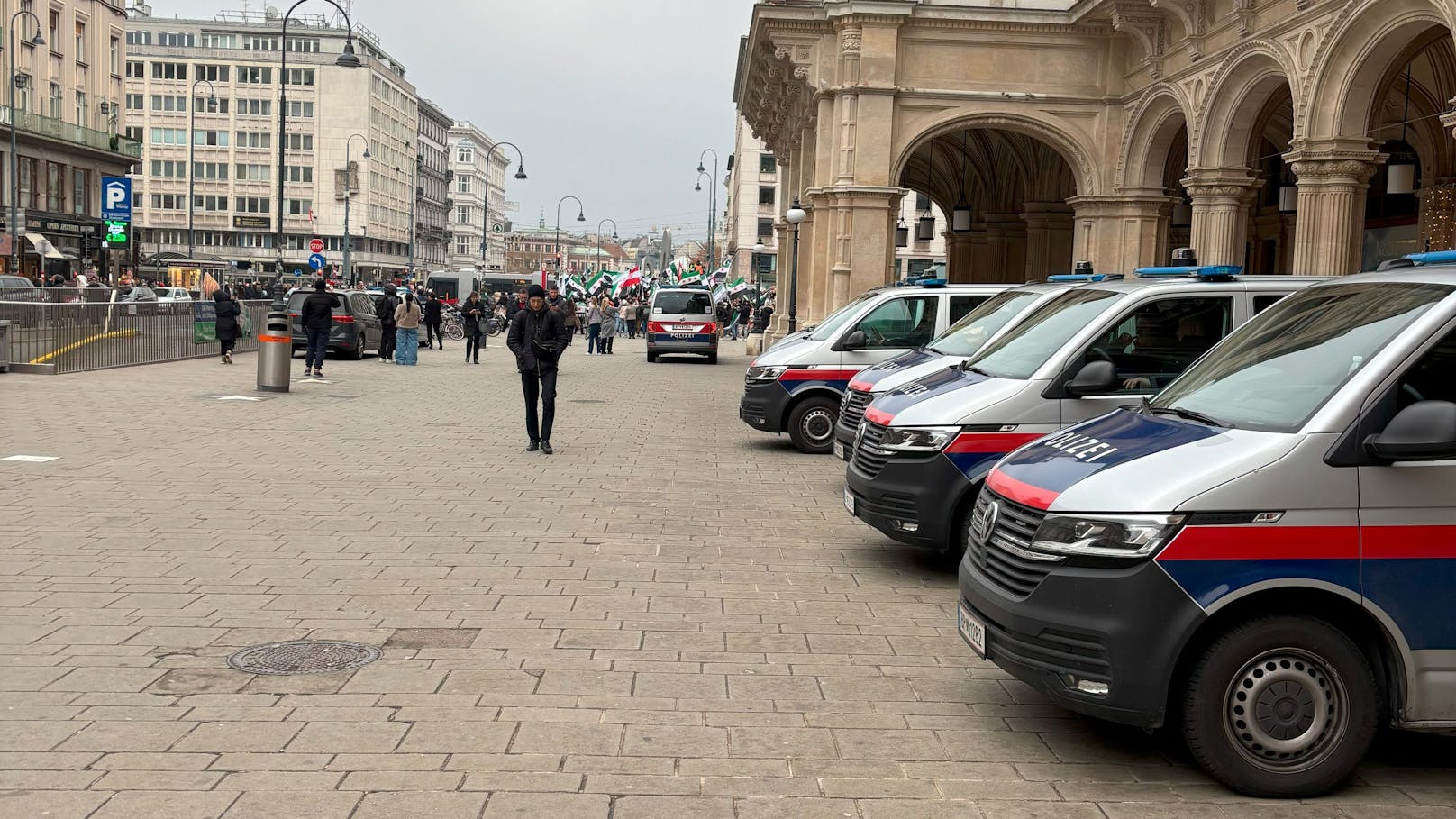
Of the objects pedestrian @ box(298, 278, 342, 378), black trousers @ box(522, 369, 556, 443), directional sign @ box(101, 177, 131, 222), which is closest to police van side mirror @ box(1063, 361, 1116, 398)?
black trousers @ box(522, 369, 556, 443)

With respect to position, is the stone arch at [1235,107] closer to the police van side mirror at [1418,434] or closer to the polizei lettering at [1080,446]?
the polizei lettering at [1080,446]

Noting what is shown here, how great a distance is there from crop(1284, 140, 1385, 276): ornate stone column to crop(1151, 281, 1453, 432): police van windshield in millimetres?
13446

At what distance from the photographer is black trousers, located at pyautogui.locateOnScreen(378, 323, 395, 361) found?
31.6 metres

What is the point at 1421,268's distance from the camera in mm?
5605

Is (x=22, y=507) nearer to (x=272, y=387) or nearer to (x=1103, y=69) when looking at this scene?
(x=272, y=387)

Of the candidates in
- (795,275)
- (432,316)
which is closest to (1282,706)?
(795,275)

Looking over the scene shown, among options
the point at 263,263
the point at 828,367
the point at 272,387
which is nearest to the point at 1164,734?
the point at 828,367

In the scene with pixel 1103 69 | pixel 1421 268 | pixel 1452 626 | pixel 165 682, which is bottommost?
pixel 165 682

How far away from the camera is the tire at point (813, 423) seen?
1528 cm

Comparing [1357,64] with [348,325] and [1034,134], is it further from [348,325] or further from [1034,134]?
[348,325]

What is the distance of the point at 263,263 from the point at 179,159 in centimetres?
1090

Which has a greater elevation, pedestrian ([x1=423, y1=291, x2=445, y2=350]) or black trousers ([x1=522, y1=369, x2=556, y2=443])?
pedestrian ([x1=423, y1=291, x2=445, y2=350])

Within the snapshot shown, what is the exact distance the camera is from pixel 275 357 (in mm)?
20797

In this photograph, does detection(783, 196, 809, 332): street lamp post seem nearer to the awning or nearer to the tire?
the tire
